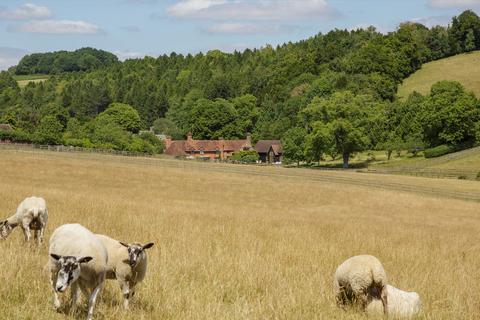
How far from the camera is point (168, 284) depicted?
33.9ft

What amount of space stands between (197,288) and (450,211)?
38.1 meters

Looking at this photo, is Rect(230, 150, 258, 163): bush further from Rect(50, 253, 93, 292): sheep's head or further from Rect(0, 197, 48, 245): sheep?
Rect(50, 253, 93, 292): sheep's head

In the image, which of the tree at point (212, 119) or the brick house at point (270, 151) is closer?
the brick house at point (270, 151)

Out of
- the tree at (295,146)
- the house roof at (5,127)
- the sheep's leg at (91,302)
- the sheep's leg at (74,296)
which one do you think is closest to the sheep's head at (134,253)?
the sheep's leg at (91,302)

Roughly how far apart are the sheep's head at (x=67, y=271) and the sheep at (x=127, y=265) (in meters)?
1.22

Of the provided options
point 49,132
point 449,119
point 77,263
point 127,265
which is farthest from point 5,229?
point 49,132

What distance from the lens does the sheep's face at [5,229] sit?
48.1 feet

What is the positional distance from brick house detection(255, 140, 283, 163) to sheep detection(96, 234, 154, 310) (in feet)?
416

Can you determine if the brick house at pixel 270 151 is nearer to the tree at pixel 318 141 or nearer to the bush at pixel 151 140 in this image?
the bush at pixel 151 140

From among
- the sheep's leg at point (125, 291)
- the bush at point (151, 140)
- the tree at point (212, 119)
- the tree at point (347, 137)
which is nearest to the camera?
the sheep's leg at point (125, 291)

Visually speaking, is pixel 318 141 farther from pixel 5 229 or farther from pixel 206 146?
pixel 5 229

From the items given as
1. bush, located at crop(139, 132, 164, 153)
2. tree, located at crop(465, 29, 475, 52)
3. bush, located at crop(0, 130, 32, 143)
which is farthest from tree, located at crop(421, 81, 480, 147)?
bush, located at crop(0, 130, 32, 143)

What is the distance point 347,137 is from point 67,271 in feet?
304

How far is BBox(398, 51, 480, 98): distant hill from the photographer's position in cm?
14300
